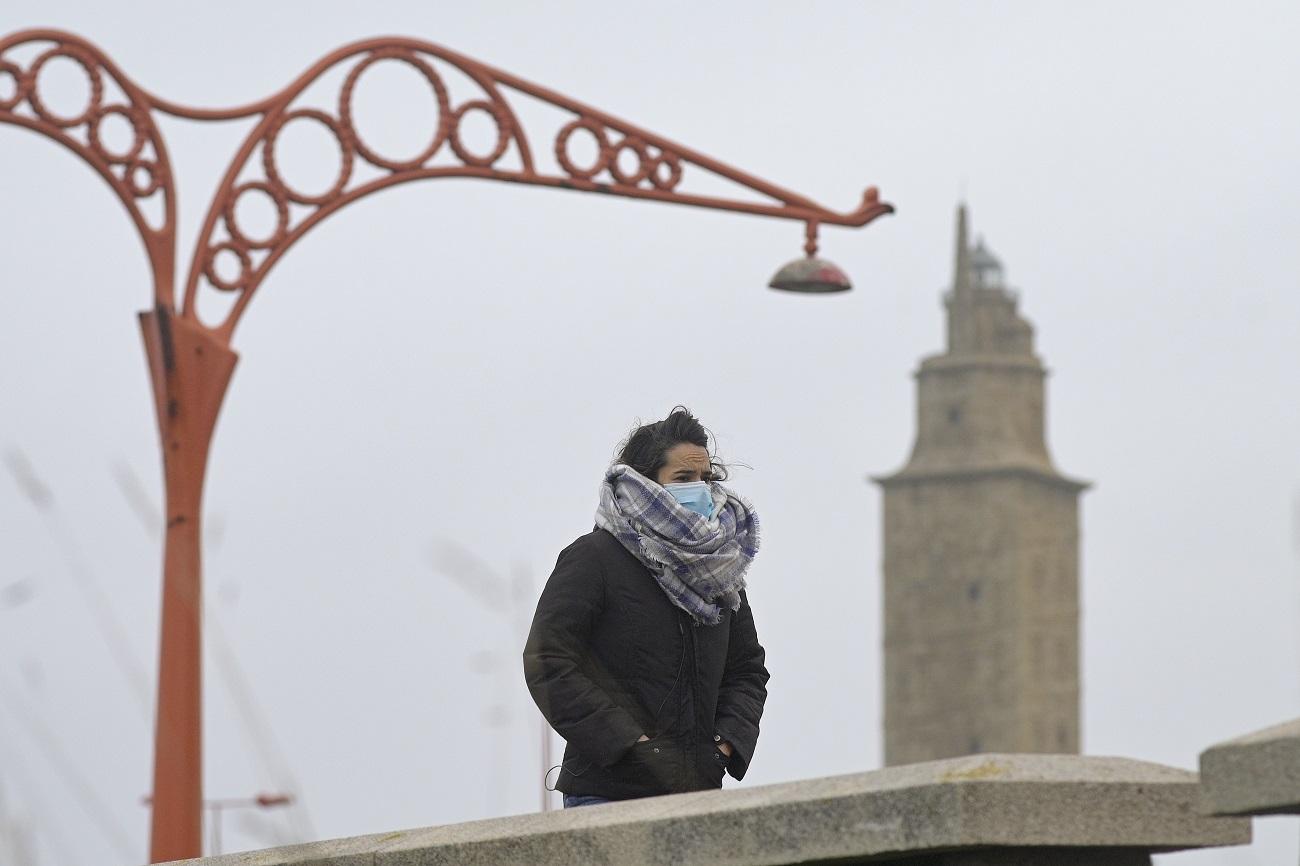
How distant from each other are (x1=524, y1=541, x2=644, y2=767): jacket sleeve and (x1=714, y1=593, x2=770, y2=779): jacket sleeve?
0.78ft

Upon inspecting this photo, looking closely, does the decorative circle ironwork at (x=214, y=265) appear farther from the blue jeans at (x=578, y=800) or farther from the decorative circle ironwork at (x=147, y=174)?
the blue jeans at (x=578, y=800)

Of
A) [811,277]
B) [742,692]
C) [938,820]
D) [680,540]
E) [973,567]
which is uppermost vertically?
[973,567]

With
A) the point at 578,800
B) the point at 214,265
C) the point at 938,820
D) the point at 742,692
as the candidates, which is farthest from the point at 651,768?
the point at 214,265

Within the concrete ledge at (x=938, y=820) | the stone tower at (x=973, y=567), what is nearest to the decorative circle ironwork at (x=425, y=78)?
the concrete ledge at (x=938, y=820)

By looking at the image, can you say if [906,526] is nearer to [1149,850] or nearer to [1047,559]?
[1047,559]

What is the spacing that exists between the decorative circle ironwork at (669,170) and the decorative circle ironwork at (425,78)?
745mm

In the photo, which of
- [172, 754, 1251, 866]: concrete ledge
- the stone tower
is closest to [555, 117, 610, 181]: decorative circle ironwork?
[172, 754, 1251, 866]: concrete ledge

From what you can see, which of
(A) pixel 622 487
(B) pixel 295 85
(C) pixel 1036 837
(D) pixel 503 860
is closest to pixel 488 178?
Answer: (B) pixel 295 85

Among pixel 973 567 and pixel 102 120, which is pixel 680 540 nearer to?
pixel 102 120

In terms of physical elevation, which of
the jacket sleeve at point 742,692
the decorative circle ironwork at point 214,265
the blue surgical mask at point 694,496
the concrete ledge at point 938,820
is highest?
the decorative circle ironwork at point 214,265

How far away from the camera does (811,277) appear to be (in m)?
12.0

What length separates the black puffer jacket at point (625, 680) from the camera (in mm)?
5539

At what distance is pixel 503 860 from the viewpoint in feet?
15.9

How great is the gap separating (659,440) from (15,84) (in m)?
5.26
